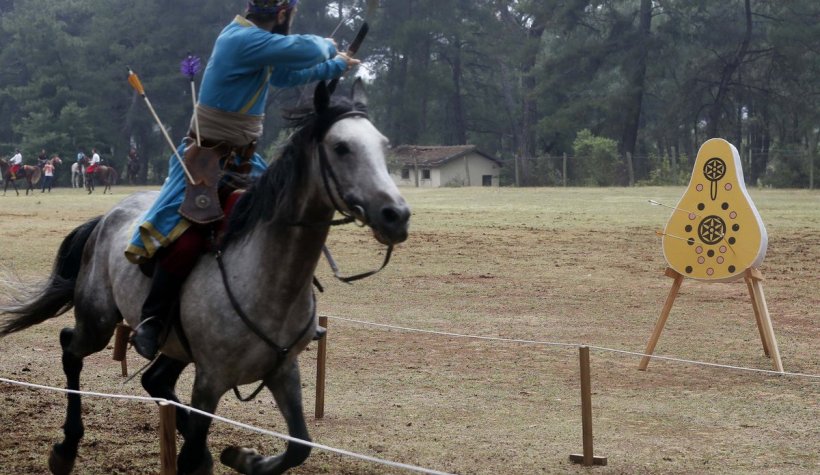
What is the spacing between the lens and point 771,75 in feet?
167

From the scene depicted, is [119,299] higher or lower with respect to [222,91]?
lower

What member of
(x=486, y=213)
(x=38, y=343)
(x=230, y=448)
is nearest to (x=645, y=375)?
(x=230, y=448)

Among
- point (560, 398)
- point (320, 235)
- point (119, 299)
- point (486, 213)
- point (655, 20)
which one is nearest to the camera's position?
point (320, 235)

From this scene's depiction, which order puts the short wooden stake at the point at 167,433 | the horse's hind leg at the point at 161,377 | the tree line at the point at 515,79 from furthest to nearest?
the tree line at the point at 515,79
the horse's hind leg at the point at 161,377
the short wooden stake at the point at 167,433

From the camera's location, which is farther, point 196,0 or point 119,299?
point 196,0

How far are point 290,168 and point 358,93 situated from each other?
474 mm

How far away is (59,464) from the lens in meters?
6.30

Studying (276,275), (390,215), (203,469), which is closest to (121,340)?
(203,469)

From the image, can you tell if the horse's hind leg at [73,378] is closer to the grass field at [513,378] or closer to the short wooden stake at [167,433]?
the grass field at [513,378]

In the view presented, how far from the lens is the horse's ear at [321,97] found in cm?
493

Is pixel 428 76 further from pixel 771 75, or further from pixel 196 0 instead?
pixel 771 75

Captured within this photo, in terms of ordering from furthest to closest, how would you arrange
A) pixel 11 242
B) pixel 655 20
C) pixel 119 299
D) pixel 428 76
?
pixel 428 76, pixel 655 20, pixel 11 242, pixel 119 299

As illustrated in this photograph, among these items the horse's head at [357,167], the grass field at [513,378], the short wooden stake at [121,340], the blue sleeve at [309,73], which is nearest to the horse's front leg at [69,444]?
the grass field at [513,378]

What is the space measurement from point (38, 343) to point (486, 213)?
19037mm
